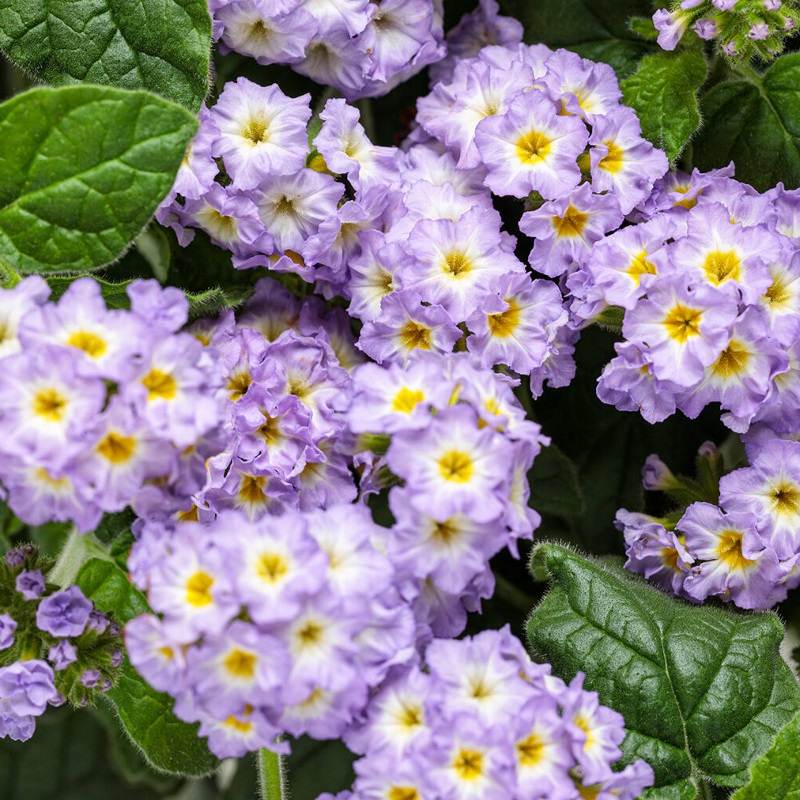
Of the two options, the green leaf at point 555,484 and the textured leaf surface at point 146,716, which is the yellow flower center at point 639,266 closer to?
the green leaf at point 555,484

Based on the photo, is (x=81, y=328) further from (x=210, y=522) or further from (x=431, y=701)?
(x=431, y=701)

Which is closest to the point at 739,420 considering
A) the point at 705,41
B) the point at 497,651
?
the point at 497,651

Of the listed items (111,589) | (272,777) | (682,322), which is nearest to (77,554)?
(111,589)

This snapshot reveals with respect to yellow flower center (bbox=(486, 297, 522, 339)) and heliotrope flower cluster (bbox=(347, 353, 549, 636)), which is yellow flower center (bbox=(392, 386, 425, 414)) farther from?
yellow flower center (bbox=(486, 297, 522, 339))

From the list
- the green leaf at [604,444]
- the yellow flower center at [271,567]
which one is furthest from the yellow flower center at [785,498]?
the yellow flower center at [271,567]

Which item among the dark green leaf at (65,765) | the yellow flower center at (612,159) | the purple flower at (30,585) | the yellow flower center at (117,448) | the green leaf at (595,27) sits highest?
the green leaf at (595,27)
